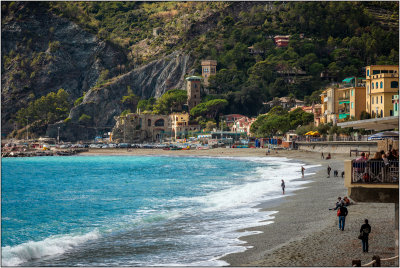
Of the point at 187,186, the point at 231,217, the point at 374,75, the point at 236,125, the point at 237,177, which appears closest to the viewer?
the point at 231,217

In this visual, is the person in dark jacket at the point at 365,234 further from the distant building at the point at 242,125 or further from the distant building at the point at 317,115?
the distant building at the point at 242,125

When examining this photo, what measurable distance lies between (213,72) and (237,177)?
141329 millimetres

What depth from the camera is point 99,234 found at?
27.0 m

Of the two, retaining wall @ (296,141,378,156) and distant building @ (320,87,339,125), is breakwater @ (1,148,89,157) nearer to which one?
retaining wall @ (296,141,378,156)

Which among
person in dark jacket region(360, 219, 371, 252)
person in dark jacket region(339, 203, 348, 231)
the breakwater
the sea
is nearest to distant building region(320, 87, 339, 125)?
the sea

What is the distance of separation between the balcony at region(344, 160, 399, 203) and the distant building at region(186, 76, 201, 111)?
6698 inches

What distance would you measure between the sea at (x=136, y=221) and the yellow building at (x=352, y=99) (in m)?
37.5

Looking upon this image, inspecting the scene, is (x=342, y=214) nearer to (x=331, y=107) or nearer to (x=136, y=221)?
(x=136, y=221)

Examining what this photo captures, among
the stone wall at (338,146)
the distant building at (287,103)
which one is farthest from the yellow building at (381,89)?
the distant building at (287,103)

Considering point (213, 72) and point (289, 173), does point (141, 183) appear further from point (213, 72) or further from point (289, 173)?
point (213, 72)

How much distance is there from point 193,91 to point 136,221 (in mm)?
154986

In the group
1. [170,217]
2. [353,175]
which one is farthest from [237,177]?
[353,175]

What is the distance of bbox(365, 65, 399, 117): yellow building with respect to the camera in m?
72.9

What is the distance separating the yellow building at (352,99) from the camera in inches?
3447
